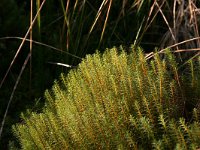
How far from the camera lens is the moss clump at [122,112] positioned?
177 centimetres

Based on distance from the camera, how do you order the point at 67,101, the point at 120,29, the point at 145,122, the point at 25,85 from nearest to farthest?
the point at 145,122
the point at 67,101
the point at 25,85
the point at 120,29

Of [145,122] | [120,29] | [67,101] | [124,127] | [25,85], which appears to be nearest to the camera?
[145,122]

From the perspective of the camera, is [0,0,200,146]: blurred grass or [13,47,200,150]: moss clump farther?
[0,0,200,146]: blurred grass

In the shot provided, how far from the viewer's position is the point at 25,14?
3646 millimetres

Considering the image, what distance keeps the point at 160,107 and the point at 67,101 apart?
433 mm

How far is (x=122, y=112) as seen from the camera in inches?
73.0

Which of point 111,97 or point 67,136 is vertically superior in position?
point 111,97

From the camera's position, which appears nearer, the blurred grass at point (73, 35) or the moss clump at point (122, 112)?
the moss clump at point (122, 112)

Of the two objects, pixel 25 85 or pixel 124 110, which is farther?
pixel 25 85

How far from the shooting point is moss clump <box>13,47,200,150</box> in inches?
69.7

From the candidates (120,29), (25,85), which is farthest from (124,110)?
(120,29)

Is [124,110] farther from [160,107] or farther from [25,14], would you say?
[25,14]

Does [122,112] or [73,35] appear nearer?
[122,112]

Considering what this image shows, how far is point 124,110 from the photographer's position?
1.86 meters
